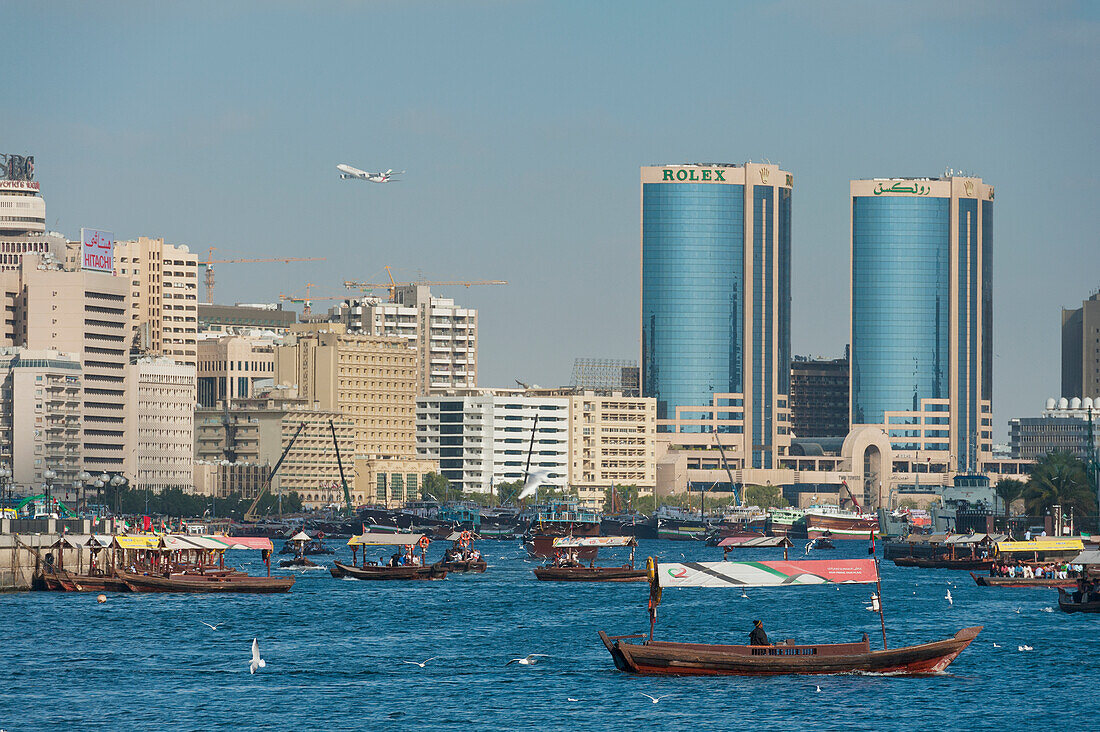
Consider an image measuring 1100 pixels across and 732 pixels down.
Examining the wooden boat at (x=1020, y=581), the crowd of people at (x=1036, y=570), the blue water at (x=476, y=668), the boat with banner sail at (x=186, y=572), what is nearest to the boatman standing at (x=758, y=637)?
the blue water at (x=476, y=668)

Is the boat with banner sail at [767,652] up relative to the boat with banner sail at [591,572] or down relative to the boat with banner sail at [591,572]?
up

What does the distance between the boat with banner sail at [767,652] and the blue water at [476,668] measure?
2.67 ft

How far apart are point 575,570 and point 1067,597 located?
54.7 meters

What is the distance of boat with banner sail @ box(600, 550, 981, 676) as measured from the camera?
89375mm

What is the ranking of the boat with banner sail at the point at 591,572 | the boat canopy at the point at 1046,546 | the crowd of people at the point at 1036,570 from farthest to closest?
1. the boat with banner sail at the point at 591,572
2. the boat canopy at the point at 1046,546
3. the crowd of people at the point at 1036,570

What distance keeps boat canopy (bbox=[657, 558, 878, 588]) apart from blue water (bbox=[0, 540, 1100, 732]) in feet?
15.1

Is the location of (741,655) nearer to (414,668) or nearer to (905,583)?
(414,668)

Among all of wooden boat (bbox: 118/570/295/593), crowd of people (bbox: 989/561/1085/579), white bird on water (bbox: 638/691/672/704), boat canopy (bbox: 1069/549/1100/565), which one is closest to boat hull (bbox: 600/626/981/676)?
white bird on water (bbox: 638/691/672/704)

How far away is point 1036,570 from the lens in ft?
563

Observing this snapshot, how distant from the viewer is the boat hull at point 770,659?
293 feet

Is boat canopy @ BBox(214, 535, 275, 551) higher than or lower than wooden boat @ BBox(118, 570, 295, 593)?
higher

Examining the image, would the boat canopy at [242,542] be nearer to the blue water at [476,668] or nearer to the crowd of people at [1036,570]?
the blue water at [476,668]

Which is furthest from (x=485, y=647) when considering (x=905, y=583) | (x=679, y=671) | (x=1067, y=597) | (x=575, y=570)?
(x=905, y=583)

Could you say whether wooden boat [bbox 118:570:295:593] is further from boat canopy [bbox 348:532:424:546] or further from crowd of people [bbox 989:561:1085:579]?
crowd of people [bbox 989:561:1085:579]
